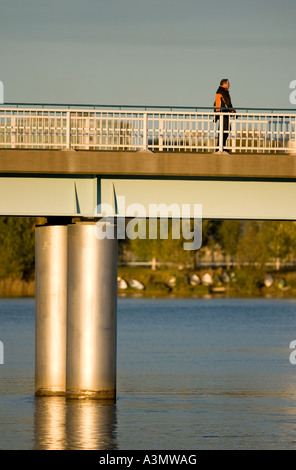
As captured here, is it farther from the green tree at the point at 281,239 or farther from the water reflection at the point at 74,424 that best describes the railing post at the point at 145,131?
the green tree at the point at 281,239

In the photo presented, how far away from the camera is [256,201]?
108 ft

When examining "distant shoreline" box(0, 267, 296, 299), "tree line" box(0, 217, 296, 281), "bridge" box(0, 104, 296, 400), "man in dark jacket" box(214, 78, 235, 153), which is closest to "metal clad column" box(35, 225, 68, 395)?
"bridge" box(0, 104, 296, 400)

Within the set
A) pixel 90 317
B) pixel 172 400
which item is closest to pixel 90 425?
pixel 90 317

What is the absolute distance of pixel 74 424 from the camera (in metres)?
29.0

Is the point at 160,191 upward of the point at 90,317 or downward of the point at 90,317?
upward

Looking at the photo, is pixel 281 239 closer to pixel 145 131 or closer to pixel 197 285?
pixel 197 285

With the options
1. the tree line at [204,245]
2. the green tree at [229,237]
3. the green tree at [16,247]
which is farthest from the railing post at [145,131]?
the green tree at [229,237]

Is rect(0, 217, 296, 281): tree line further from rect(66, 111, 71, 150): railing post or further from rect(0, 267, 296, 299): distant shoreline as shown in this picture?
rect(66, 111, 71, 150): railing post

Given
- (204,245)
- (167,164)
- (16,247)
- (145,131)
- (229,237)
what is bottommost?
Answer: (167,164)

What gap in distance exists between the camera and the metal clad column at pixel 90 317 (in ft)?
104

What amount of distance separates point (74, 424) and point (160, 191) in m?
7.16

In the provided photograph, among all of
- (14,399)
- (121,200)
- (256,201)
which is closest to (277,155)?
(256,201)

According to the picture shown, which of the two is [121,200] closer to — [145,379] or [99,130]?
[99,130]

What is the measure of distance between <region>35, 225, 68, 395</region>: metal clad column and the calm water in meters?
0.77
